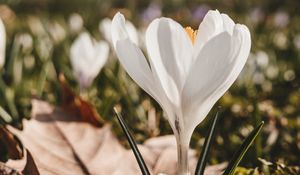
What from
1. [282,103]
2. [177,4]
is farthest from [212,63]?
[177,4]

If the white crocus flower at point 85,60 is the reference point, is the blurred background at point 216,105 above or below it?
below

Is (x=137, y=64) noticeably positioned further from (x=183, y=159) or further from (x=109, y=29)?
(x=109, y=29)

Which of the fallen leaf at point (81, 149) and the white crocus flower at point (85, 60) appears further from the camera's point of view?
the white crocus flower at point (85, 60)

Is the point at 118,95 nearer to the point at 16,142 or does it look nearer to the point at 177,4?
the point at 16,142

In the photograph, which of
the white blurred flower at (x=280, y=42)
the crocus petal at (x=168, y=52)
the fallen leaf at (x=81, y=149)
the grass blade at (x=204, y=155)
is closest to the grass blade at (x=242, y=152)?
the grass blade at (x=204, y=155)

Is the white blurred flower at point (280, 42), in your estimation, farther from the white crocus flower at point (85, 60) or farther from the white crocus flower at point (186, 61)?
the white crocus flower at point (186, 61)

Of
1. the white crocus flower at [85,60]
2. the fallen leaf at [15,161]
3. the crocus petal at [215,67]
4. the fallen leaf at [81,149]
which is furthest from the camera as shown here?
the white crocus flower at [85,60]

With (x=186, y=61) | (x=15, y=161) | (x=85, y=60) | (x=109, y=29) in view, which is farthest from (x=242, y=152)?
(x=109, y=29)
